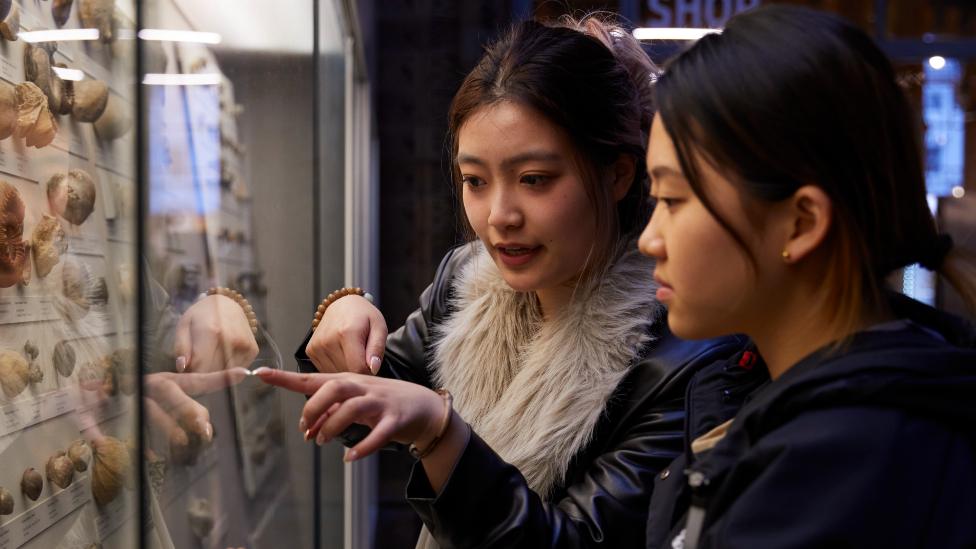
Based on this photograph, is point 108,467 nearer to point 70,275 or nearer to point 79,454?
point 79,454

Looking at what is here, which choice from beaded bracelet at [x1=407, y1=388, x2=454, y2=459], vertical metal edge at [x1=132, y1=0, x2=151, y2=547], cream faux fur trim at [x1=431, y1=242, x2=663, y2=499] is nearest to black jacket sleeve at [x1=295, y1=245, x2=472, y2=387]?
cream faux fur trim at [x1=431, y1=242, x2=663, y2=499]

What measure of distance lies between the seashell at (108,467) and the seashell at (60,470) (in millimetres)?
20

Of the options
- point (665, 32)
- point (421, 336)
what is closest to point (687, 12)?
point (665, 32)

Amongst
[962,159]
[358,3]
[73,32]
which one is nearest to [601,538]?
[73,32]

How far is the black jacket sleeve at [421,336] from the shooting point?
5.11ft

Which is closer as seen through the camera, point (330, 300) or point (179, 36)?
point (179, 36)

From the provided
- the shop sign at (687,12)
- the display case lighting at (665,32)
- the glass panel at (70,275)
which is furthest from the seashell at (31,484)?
the shop sign at (687,12)

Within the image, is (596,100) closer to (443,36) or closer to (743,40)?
(743,40)

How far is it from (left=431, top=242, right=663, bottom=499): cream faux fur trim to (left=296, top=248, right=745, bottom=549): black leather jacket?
24 mm

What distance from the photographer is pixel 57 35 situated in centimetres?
83

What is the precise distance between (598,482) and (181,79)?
0.63 meters

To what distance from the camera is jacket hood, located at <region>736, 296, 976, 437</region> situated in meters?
0.65

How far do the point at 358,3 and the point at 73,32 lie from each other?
2433mm

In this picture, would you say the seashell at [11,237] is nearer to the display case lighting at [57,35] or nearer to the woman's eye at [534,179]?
the display case lighting at [57,35]
